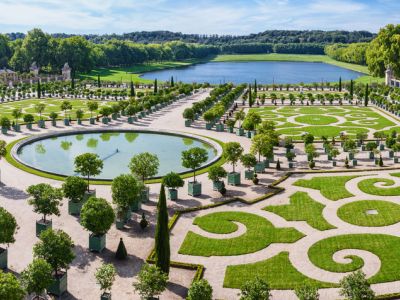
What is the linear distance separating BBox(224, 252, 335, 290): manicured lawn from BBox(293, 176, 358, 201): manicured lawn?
11.8m

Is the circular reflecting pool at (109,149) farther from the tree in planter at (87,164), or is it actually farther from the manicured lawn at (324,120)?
the manicured lawn at (324,120)

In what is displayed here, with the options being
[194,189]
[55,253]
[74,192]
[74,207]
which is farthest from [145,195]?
[55,253]

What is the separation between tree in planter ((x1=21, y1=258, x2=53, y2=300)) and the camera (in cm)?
1972

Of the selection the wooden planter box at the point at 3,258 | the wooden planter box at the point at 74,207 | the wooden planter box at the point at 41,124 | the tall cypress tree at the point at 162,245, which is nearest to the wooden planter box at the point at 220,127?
the wooden planter box at the point at 41,124

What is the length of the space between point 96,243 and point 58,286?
4.82 meters

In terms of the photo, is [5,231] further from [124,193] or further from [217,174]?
[217,174]

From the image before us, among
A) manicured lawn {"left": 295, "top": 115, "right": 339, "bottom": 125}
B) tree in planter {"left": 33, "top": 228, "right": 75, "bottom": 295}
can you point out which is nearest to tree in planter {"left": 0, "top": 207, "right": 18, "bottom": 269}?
tree in planter {"left": 33, "top": 228, "right": 75, "bottom": 295}

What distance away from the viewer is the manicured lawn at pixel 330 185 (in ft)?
118

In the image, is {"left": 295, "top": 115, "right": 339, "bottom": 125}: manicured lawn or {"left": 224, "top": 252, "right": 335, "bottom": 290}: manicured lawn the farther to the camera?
{"left": 295, "top": 115, "right": 339, "bottom": 125}: manicured lawn

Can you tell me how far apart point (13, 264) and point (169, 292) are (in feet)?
28.5

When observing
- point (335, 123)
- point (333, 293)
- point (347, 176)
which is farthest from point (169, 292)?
point (335, 123)

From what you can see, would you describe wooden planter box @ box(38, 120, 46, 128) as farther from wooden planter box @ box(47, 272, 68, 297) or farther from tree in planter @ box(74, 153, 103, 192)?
wooden planter box @ box(47, 272, 68, 297)

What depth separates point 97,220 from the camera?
2620 centimetres

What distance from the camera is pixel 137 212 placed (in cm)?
3256
